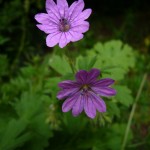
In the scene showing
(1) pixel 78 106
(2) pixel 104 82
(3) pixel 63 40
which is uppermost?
(3) pixel 63 40

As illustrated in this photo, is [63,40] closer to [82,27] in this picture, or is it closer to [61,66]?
[82,27]

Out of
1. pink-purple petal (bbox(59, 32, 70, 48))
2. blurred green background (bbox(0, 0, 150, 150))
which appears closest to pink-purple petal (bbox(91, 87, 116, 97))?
blurred green background (bbox(0, 0, 150, 150))

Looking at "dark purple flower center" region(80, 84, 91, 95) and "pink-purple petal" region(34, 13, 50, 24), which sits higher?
"pink-purple petal" region(34, 13, 50, 24)

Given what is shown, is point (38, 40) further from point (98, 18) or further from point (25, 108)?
point (25, 108)

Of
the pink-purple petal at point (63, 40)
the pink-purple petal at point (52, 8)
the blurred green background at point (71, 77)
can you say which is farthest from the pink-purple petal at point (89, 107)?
the pink-purple petal at point (52, 8)

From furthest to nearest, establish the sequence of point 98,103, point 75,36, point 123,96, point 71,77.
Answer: point 123,96 < point 71,77 < point 98,103 < point 75,36

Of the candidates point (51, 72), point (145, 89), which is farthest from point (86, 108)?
point (145, 89)

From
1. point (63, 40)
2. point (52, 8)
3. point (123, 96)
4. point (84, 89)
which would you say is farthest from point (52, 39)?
point (123, 96)

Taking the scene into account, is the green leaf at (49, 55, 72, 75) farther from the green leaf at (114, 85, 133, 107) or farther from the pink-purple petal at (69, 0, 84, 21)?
the pink-purple petal at (69, 0, 84, 21)
